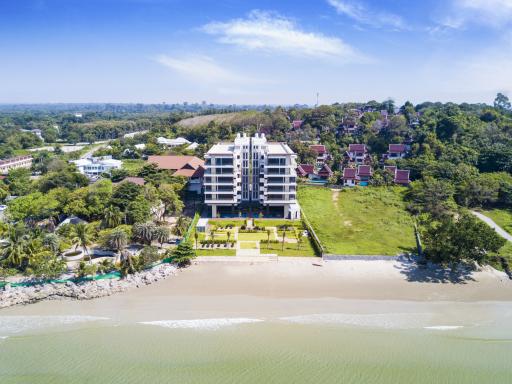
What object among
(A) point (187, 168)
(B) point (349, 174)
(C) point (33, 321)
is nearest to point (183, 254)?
(C) point (33, 321)

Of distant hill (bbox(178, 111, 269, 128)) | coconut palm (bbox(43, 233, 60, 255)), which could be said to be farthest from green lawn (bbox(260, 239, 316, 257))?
distant hill (bbox(178, 111, 269, 128))

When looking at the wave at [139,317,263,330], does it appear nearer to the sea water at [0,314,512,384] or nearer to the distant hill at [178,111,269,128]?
the sea water at [0,314,512,384]

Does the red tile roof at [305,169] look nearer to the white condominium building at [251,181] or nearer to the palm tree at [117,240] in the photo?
the white condominium building at [251,181]

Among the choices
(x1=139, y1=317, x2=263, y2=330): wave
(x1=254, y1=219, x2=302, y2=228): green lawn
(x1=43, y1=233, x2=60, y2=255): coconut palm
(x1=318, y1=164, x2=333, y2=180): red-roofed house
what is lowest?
(x1=139, y1=317, x2=263, y2=330): wave

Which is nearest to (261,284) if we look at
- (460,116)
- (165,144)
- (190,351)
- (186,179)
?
(190,351)

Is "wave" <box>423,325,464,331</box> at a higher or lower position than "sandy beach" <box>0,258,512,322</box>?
lower

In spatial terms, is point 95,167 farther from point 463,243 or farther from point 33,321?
point 463,243

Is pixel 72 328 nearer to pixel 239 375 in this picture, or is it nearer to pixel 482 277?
pixel 239 375
